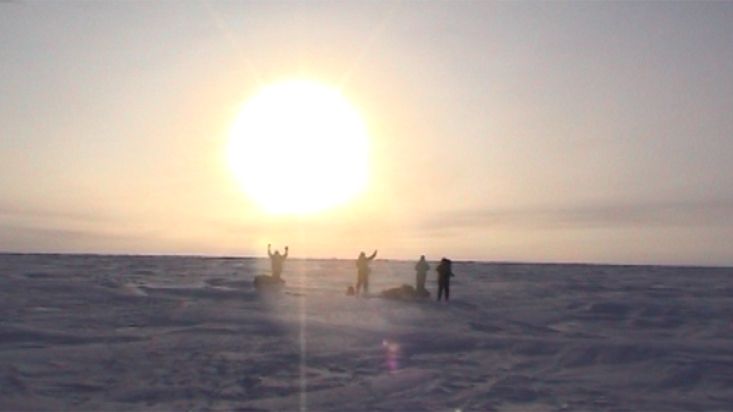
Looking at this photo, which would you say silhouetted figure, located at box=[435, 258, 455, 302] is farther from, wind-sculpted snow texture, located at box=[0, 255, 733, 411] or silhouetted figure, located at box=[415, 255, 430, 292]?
wind-sculpted snow texture, located at box=[0, 255, 733, 411]

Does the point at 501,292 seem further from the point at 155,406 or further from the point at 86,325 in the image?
the point at 155,406

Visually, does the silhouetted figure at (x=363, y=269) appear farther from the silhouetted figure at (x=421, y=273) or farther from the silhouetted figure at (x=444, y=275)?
the silhouetted figure at (x=444, y=275)

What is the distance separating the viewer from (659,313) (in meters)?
21.8

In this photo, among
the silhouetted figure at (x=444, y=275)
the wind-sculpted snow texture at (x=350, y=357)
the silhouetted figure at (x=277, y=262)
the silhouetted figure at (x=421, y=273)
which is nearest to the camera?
the wind-sculpted snow texture at (x=350, y=357)

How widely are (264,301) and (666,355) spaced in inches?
472

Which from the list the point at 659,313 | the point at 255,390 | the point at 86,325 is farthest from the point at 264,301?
the point at 255,390

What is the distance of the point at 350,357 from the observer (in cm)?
1301

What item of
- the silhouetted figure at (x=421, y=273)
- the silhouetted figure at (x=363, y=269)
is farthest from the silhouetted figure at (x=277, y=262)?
the silhouetted figure at (x=421, y=273)

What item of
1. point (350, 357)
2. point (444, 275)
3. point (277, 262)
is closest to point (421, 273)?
point (444, 275)

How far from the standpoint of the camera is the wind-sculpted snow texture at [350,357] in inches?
399

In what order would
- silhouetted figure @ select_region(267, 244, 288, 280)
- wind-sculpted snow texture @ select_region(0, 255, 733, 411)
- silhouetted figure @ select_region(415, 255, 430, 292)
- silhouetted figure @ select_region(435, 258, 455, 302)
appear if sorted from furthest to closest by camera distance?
silhouetted figure @ select_region(267, 244, 288, 280), silhouetted figure @ select_region(415, 255, 430, 292), silhouetted figure @ select_region(435, 258, 455, 302), wind-sculpted snow texture @ select_region(0, 255, 733, 411)

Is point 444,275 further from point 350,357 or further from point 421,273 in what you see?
point 350,357

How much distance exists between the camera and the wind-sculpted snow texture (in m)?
10.1

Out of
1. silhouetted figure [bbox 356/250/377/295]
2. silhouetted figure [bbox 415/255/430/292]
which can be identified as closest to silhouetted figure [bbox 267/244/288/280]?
silhouetted figure [bbox 356/250/377/295]
